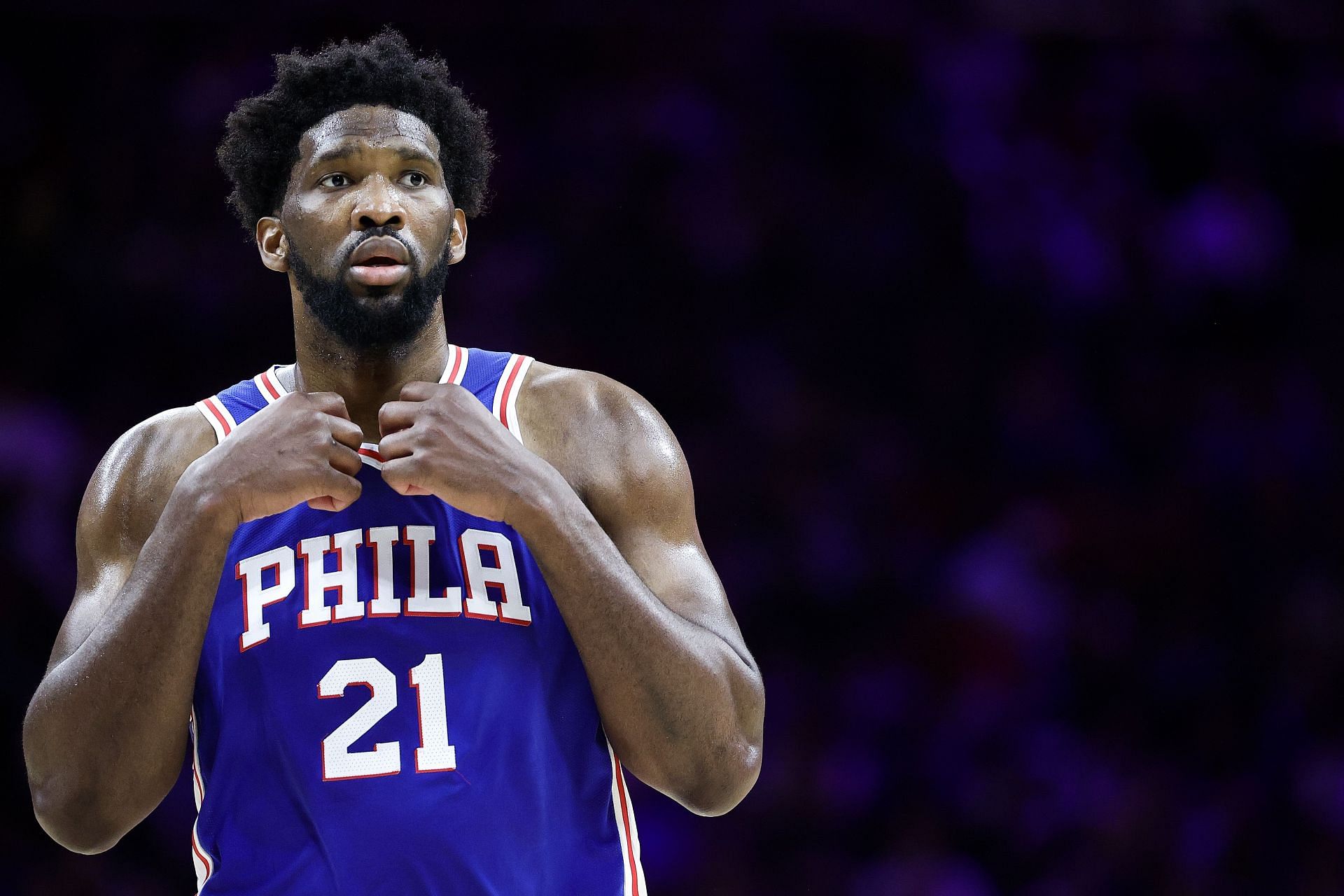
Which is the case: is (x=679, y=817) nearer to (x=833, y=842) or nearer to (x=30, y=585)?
(x=833, y=842)

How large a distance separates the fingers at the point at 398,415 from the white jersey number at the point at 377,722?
13.9 inches

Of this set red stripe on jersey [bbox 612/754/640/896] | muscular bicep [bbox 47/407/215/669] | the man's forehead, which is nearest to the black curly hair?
the man's forehead

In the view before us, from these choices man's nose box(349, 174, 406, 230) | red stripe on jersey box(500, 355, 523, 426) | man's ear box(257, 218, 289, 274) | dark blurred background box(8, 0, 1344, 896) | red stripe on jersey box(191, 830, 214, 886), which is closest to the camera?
red stripe on jersey box(191, 830, 214, 886)

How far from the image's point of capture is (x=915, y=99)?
6719 millimetres

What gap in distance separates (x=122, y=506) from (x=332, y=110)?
0.81 meters

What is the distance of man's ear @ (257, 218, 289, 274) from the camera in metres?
2.77

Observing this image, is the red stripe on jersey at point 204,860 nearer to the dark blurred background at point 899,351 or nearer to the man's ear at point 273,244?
the man's ear at point 273,244

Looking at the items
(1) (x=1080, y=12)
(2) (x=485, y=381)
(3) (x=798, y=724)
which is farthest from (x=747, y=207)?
(2) (x=485, y=381)

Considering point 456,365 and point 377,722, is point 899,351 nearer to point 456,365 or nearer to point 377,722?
point 456,365

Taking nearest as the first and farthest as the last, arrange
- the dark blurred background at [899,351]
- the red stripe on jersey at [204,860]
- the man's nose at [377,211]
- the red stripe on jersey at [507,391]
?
1. the red stripe on jersey at [204,860]
2. the man's nose at [377,211]
3. the red stripe on jersey at [507,391]
4. the dark blurred background at [899,351]

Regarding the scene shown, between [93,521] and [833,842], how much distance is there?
381 cm

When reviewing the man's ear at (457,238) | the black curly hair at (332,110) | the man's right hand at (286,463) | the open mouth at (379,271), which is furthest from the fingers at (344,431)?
the black curly hair at (332,110)

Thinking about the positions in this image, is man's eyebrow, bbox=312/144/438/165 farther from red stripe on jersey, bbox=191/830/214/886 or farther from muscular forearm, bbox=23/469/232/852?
red stripe on jersey, bbox=191/830/214/886

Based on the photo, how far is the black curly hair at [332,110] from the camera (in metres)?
2.78
